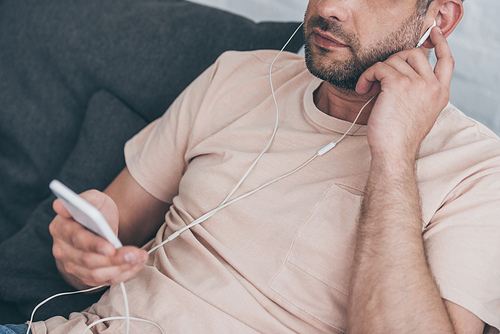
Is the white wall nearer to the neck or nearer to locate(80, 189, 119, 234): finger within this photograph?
the neck

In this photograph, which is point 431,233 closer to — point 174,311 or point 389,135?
point 389,135

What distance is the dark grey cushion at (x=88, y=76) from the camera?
1.53 meters

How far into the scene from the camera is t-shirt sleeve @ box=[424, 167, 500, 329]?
2.82 feet

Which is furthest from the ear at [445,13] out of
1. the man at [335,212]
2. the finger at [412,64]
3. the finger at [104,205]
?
the finger at [104,205]

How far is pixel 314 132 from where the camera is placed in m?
1.15

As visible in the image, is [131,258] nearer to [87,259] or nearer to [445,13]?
[87,259]

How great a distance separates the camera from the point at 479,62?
1.41 m

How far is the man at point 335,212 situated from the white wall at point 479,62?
0.99 feet

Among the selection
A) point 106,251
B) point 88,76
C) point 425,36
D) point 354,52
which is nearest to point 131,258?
point 106,251

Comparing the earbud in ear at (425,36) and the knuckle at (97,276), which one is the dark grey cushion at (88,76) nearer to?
the earbud in ear at (425,36)

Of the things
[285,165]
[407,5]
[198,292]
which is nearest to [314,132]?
[285,165]

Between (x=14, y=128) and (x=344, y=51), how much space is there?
117 cm

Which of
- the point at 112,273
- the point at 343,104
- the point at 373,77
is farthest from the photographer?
the point at 343,104

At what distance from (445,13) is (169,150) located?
79cm
